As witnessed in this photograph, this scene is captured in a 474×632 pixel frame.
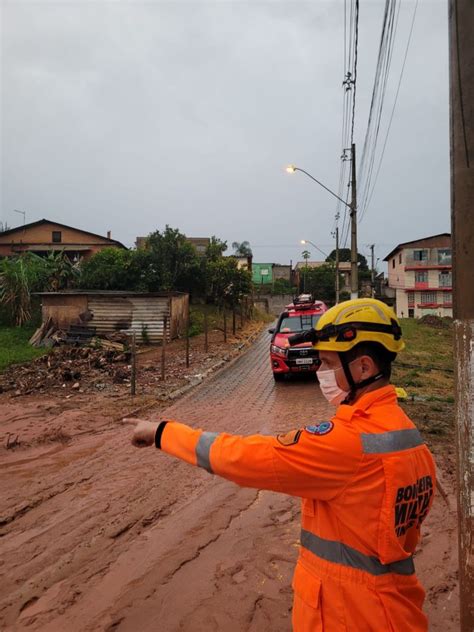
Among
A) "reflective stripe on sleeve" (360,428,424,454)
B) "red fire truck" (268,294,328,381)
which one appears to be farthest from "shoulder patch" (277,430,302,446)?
"red fire truck" (268,294,328,381)

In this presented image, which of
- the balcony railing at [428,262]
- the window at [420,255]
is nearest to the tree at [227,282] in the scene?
the balcony railing at [428,262]

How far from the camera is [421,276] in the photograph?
46.6 m

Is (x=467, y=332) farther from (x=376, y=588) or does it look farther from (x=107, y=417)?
(x=107, y=417)

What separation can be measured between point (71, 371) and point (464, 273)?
41.6ft

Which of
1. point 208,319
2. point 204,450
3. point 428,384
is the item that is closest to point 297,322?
point 428,384

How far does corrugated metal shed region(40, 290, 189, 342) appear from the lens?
68.9ft

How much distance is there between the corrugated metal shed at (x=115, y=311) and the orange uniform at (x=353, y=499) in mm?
19591

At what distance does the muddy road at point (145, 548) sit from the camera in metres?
3.09

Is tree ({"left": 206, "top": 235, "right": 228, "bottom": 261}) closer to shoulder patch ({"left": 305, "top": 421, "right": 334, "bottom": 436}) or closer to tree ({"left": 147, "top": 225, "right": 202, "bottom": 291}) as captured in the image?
tree ({"left": 147, "top": 225, "right": 202, "bottom": 291})

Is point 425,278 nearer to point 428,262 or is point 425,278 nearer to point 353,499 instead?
point 428,262

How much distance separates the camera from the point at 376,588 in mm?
1448

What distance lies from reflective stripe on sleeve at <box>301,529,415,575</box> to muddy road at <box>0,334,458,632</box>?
181cm

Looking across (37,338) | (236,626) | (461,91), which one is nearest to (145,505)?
(236,626)

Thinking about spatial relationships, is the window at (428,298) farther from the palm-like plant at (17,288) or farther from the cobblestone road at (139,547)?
the cobblestone road at (139,547)
